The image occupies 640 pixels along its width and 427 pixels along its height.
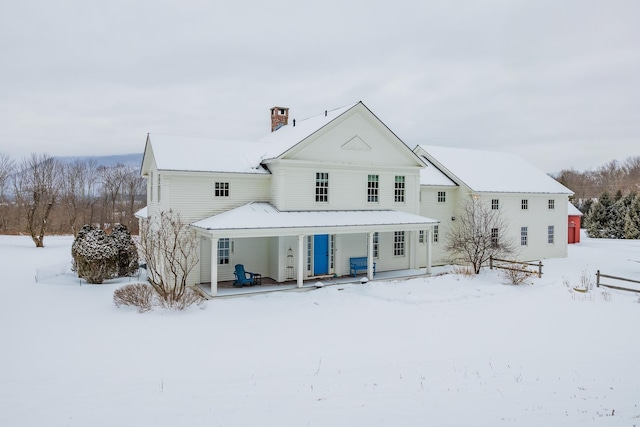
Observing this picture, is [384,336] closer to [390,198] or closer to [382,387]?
[382,387]

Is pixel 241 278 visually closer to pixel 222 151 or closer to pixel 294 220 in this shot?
pixel 294 220

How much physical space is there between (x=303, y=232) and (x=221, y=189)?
4265 millimetres

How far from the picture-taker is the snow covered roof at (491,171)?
25859 mm

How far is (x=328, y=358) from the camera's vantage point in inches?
405

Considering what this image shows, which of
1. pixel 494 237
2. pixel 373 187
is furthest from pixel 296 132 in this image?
pixel 494 237

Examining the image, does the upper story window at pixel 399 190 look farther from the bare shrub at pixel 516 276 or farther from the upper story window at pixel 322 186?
the bare shrub at pixel 516 276

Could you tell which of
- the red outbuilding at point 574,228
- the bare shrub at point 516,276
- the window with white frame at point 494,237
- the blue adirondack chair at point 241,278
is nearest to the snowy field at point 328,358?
the bare shrub at point 516,276

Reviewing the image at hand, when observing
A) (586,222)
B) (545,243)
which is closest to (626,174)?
(586,222)

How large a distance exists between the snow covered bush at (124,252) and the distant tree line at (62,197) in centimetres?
1607

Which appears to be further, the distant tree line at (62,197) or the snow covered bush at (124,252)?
the distant tree line at (62,197)

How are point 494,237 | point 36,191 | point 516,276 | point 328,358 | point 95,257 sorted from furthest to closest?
point 36,191, point 494,237, point 516,276, point 95,257, point 328,358

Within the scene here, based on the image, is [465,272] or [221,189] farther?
[465,272]

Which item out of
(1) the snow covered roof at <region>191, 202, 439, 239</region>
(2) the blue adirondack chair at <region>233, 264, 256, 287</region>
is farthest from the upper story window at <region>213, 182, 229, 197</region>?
(2) the blue adirondack chair at <region>233, 264, 256, 287</region>

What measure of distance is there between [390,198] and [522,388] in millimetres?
14135
